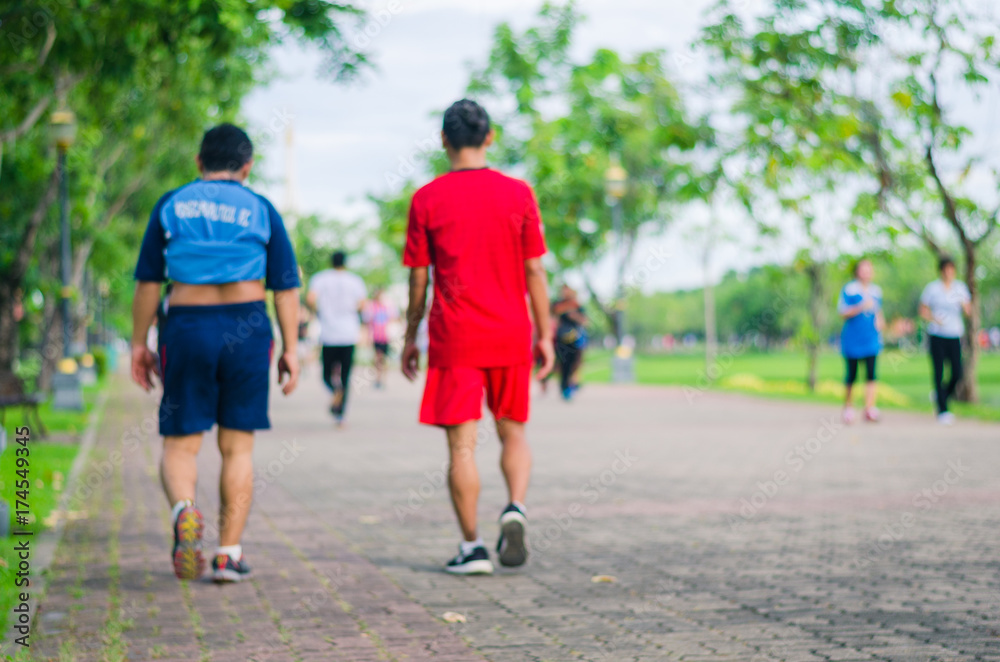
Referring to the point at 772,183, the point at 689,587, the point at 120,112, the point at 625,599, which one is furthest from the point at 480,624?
the point at 120,112

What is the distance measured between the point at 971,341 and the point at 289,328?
14.7m

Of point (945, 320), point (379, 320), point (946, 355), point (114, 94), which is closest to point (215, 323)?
point (945, 320)

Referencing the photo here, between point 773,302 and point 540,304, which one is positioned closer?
point 540,304

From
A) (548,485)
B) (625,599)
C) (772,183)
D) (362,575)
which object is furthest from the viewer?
(772,183)

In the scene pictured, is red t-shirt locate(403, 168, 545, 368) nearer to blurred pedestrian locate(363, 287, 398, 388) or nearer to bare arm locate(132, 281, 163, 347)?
bare arm locate(132, 281, 163, 347)

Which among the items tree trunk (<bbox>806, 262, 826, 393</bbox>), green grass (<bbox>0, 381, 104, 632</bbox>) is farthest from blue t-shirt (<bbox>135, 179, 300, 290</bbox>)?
tree trunk (<bbox>806, 262, 826, 393</bbox>)

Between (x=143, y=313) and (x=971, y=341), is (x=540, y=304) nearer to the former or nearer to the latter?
(x=143, y=313)

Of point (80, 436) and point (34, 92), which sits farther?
point (34, 92)

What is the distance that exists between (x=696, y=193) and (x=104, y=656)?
51.8ft

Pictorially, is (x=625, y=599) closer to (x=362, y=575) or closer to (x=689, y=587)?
(x=689, y=587)

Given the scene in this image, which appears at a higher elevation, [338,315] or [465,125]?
[465,125]

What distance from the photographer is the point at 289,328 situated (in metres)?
5.41

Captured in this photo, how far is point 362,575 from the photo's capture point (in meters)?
5.37

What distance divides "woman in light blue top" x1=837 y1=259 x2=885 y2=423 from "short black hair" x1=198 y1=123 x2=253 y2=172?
387 inches
